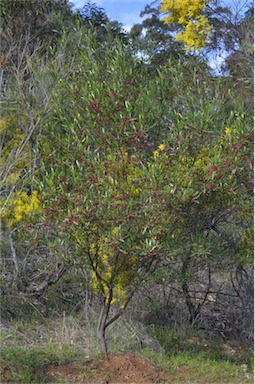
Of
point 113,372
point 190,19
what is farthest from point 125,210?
point 190,19

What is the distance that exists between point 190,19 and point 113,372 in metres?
6.50

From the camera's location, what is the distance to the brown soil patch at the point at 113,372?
15.7ft

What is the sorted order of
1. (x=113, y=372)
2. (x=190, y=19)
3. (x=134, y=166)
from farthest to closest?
(x=190, y=19), (x=113, y=372), (x=134, y=166)

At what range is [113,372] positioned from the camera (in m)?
4.87

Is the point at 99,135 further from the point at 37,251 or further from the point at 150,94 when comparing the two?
the point at 37,251

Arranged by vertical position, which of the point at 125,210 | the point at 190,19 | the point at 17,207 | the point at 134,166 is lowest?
the point at 125,210

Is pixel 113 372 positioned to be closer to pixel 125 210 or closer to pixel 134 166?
pixel 125 210

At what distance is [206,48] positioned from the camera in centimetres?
877

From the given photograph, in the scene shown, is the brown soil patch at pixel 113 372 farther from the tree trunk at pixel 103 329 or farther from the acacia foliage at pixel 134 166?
the acacia foliage at pixel 134 166

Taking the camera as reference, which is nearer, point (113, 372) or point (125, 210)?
point (125, 210)

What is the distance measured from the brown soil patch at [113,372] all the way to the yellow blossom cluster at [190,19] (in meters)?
5.32

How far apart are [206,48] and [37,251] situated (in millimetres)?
4400

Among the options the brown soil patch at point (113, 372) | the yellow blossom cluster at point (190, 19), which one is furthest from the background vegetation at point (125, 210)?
the yellow blossom cluster at point (190, 19)

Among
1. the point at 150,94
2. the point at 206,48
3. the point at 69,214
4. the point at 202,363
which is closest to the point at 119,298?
the point at 202,363
